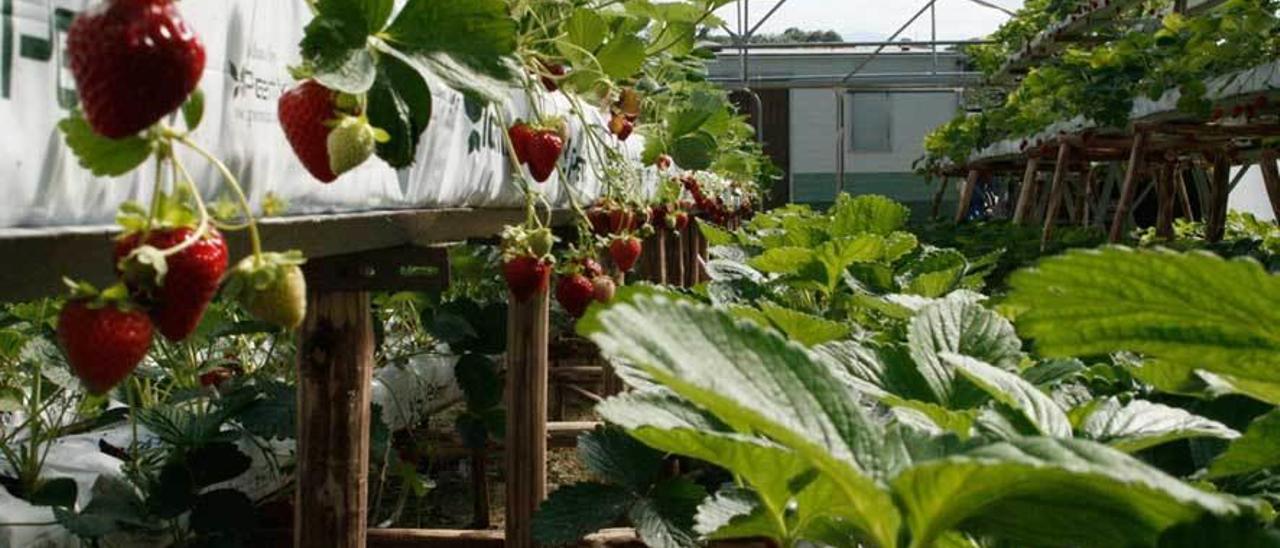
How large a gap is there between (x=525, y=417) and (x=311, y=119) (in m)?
1.65

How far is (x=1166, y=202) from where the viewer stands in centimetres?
815

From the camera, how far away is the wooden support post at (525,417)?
7.60ft

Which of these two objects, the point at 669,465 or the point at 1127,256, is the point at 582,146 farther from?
the point at 1127,256

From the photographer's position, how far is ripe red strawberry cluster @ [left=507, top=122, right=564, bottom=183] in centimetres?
158

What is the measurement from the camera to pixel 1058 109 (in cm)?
620

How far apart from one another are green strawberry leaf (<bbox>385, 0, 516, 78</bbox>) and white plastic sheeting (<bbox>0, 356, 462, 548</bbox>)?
1.47 metres

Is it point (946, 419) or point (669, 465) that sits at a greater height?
point (946, 419)

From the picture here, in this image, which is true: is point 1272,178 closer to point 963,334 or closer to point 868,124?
point 963,334

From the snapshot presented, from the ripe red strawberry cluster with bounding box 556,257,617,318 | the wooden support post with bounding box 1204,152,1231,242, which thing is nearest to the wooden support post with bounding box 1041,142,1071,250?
the wooden support post with bounding box 1204,152,1231,242

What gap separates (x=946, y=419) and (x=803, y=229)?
6.42 ft

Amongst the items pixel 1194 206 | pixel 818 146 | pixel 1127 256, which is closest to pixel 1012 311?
pixel 1127 256

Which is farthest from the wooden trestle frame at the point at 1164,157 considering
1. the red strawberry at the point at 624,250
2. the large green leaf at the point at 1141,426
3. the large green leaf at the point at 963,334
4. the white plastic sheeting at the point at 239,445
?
the large green leaf at the point at 1141,426

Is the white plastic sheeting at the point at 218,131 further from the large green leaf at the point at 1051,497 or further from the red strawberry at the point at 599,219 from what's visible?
the red strawberry at the point at 599,219

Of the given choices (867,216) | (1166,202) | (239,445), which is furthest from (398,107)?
(1166,202)
